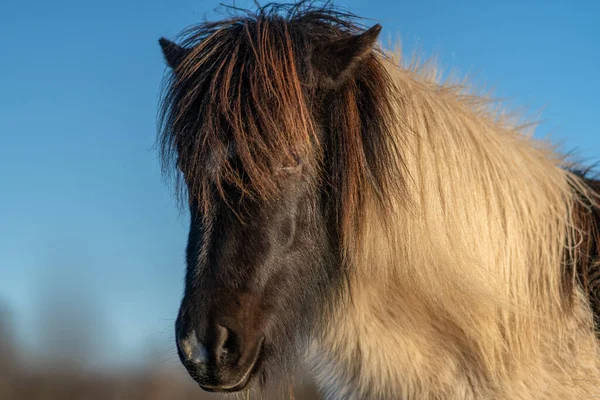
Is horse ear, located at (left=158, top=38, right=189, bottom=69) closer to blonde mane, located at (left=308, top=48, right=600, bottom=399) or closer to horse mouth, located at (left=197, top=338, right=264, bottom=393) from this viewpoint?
blonde mane, located at (left=308, top=48, right=600, bottom=399)

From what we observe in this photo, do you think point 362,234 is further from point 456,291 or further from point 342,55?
point 342,55

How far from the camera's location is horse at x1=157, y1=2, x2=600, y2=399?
2650 mm

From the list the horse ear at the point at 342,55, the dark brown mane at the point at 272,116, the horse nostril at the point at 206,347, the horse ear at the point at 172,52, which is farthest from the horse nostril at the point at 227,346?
the horse ear at the point at 172,52

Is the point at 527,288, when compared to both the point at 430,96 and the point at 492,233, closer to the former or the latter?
the point at 492,233

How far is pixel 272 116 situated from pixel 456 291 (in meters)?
1.30

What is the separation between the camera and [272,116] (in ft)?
9.07

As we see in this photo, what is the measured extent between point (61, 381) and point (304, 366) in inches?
804

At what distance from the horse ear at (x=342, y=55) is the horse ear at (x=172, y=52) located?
87 cm

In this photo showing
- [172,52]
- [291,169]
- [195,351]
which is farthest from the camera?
[172,52]

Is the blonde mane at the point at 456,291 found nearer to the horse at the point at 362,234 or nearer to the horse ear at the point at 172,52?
the horse at the point at 362,234

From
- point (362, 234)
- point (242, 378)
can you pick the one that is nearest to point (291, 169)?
point (362, 234)

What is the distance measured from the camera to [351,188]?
9.32 feet

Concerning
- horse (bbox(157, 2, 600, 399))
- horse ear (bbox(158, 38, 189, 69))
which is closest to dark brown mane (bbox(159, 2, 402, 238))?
horse (bbox(157, 2, 600, 399))

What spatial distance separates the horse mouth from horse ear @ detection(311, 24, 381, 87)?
4.60 feet
